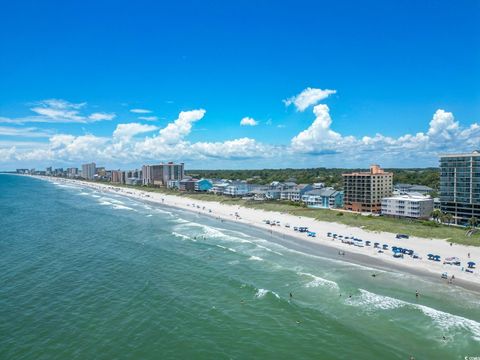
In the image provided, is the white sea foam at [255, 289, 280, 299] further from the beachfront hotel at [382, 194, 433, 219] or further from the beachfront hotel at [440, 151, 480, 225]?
the beachfront hotel at [382, 194, 433, 219]

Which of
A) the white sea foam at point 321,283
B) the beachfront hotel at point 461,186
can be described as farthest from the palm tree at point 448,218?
the white sea foam at point 321,283

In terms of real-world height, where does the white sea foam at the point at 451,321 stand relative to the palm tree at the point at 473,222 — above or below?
below

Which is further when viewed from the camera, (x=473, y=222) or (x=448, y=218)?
(x=448, y=218)

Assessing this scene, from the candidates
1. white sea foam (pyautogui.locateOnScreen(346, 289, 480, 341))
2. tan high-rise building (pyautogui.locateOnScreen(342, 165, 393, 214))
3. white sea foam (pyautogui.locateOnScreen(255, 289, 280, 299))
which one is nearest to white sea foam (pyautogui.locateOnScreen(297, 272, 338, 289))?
white sea foam (pyautogui.locateOnScreen(346, 289, 480, 341))

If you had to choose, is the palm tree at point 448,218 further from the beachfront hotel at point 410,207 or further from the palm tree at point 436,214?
the beachfront hotel at point 410,207

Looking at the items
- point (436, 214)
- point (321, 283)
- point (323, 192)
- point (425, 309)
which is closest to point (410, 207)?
point (436, 214)

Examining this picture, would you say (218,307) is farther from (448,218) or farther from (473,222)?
(448,218)

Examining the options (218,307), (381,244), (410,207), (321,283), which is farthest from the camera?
(410,207)
